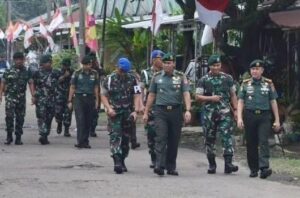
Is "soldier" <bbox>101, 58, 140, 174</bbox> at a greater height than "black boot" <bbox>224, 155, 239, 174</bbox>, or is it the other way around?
"soldier" <bbox>101, 58, 140, 174</bbox>

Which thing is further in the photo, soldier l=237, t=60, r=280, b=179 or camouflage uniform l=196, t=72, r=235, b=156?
camouflage uniform l=196, t=72, r=235, b=156

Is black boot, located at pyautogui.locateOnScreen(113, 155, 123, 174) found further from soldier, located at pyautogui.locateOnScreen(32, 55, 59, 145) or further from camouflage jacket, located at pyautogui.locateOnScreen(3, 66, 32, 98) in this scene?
soldier, located at pyautogui.locateOnScreen(32, 55, 59, 145)

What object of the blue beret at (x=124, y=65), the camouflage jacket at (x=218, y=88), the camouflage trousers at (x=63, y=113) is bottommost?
the camouflage trousers at (x=63, y=113)

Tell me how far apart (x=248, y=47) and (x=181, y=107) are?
6.46 m

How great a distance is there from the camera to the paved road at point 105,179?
32.0ft

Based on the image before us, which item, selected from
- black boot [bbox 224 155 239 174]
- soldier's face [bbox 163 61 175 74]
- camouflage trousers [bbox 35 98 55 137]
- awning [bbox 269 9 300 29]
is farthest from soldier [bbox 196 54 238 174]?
camouflage trousers [bbox 35 98 55 137]

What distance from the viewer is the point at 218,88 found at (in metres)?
11.5

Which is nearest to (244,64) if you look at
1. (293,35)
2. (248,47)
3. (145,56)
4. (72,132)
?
(248,47)

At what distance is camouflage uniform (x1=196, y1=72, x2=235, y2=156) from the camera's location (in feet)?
37.9

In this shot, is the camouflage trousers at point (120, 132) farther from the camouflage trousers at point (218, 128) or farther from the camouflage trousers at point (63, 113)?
the camouflage trousers at point (63, 113)

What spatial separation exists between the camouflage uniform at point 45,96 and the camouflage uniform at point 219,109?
5.05m

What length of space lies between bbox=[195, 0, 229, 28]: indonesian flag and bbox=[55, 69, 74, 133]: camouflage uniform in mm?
3193

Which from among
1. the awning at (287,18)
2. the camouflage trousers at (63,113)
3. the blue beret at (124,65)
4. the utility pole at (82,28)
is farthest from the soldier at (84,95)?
the utility pole at (82,28)

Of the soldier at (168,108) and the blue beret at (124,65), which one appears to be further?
the blue beret at (124,65)
